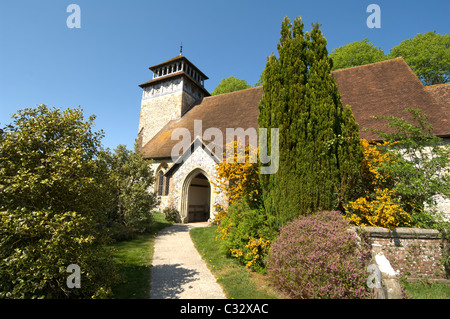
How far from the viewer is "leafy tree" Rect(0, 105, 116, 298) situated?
120 inches

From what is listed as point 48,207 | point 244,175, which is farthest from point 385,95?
point 48,207

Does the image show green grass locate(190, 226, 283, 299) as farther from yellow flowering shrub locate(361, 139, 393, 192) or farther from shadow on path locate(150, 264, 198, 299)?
yellow flowering shrub locate(361, 139, 393, 192)

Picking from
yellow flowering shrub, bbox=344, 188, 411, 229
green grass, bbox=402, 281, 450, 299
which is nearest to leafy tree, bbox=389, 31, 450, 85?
yellow flowering shrub, bbox=344, 188, 411, 229

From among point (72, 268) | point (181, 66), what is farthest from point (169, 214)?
point (181, 66)

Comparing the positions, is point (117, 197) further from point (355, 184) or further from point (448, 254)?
point (448, 254)

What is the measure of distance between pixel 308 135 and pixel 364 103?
901 centimetres

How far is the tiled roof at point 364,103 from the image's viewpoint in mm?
10922

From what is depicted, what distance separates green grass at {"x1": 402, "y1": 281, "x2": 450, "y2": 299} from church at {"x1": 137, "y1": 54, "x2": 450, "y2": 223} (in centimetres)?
594

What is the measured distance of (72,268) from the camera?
3.38 meters

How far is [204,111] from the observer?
66.2 ft

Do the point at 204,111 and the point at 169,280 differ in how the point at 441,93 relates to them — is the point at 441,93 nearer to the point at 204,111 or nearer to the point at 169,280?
the point at 204,111

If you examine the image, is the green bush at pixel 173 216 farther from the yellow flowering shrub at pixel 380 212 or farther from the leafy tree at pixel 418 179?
the leafy tree at pixel 418 179
